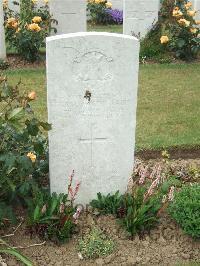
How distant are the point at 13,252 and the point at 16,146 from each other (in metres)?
0.82

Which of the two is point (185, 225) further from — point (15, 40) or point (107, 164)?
point (15, 40)

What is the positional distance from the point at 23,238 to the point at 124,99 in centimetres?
131

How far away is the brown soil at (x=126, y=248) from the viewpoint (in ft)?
12.6

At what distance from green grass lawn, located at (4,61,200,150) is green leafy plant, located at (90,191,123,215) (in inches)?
61.6

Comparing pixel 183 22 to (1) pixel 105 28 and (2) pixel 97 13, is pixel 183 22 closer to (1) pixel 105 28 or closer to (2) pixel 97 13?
(1) pixel 105 28

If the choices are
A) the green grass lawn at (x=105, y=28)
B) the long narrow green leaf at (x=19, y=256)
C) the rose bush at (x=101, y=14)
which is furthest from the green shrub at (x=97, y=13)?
the long narrow green leaf at (x=19, y=256)

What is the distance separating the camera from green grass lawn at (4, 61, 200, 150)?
6059 mm

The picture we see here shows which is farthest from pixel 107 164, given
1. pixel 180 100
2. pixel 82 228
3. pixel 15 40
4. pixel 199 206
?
pixel 15 40

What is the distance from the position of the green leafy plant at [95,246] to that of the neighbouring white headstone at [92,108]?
0.44 metres

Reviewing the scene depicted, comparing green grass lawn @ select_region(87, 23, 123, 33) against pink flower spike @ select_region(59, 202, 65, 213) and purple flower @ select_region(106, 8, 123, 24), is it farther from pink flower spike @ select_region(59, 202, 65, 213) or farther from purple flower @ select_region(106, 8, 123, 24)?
pink flower spike @ select_region(59, 202, 65, 213)

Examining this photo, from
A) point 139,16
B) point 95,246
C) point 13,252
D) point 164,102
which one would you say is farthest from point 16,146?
point 139,16

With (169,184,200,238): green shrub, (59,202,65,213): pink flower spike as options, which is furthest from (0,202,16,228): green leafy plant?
Result: (169,184,200,238): green shrub

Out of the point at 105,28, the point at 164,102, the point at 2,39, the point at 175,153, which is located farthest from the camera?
the point at 105,28

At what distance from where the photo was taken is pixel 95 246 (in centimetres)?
390
